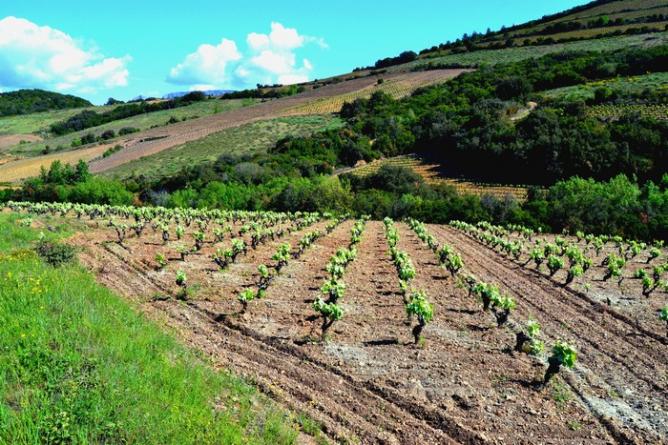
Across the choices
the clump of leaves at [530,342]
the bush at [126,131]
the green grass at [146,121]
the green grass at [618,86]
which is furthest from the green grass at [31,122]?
the clump of leaves at [530,342]

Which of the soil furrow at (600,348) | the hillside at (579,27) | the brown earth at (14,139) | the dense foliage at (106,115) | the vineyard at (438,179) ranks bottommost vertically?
the vineyard at (438,179)

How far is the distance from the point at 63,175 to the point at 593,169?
62.8m

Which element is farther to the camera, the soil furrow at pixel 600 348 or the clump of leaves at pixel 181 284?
the clump of leaves at pixel 181 284

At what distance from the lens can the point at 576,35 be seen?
380 feet

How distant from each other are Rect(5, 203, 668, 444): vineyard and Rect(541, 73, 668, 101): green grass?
5845cm

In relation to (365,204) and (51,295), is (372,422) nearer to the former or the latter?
(51,295)

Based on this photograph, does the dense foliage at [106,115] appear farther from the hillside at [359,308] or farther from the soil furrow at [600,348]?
the soil furrow at [600,348]

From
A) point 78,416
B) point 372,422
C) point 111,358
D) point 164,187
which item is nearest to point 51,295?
point 111,358

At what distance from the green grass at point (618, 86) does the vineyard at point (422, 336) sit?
5845 centimetres

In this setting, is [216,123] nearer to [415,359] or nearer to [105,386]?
[415,359]

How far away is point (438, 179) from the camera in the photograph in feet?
194

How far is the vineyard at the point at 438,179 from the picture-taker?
52.1 metres

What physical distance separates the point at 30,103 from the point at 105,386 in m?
206

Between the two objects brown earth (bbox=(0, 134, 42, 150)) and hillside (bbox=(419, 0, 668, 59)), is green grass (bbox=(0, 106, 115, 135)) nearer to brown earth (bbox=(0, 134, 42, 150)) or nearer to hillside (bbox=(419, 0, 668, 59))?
brown earth (bbox=(0, 134, 42, 150))
